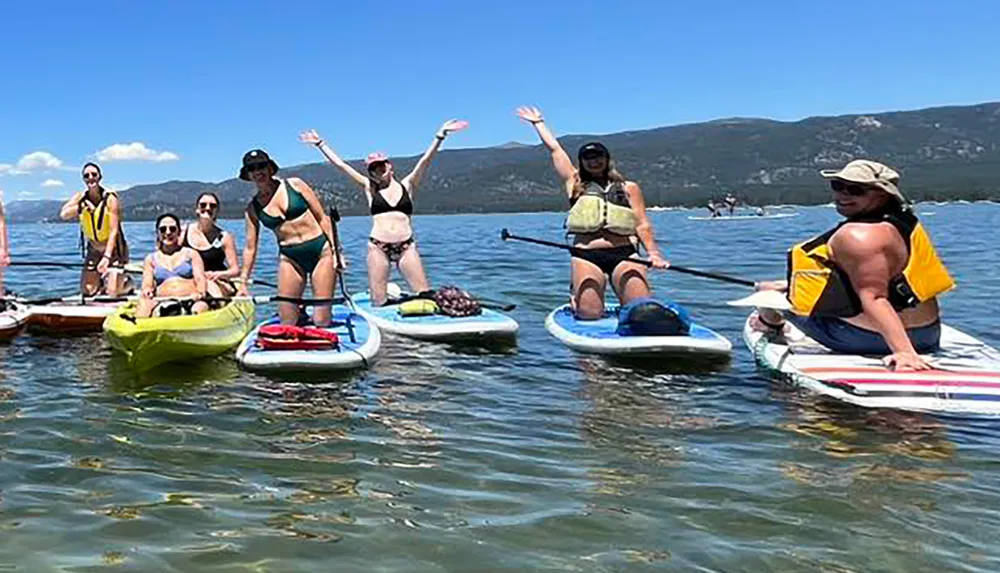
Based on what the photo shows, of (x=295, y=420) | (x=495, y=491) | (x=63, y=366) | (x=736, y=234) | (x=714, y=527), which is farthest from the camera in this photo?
(x=736, y=234)

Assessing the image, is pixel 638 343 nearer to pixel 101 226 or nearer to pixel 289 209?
pixel 289 209

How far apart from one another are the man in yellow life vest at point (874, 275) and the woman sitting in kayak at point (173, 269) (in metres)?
5.74

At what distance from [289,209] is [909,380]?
5.75 m

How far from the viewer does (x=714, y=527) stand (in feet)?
15.0

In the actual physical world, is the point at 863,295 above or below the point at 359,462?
above

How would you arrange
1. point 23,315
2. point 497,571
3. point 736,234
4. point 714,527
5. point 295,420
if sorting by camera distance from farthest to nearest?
point 736,234, point 23,315, point 295,420, point 714,527, point 497,571

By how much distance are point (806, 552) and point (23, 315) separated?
9.32 metres

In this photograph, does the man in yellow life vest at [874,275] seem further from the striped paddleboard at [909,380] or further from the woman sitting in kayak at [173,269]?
the woman sitting in kayak at [173,269]

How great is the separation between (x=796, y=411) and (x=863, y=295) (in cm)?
98

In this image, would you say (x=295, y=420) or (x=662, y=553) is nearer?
(x=662, y=553)

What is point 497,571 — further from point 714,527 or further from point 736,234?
point 736,234

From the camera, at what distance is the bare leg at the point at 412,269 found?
1112 centimetres

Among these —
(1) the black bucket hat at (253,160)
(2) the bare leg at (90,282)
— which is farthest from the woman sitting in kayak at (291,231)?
(2) the bare leg at (90,282)

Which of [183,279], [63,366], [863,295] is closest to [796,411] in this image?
[863,295]
